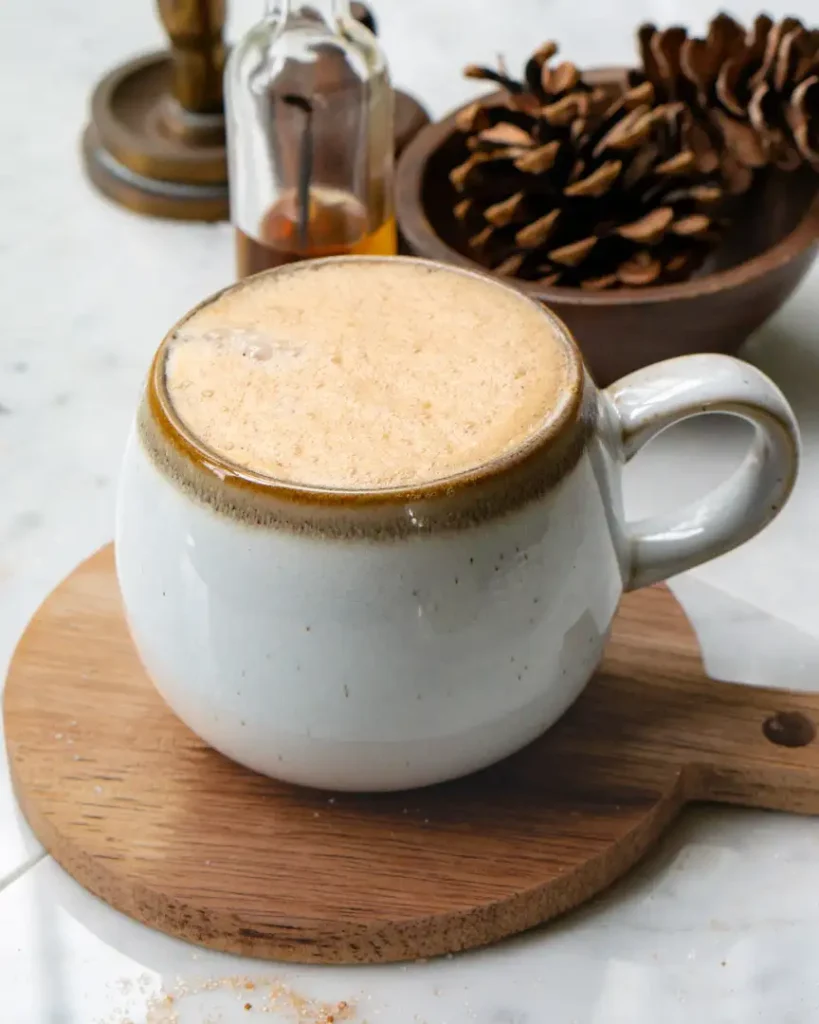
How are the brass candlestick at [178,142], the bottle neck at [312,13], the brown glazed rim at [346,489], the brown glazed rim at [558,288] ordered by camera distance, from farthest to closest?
1. the brass candlestick at [178,142]
2. the bottle neck at [312,13]
3. the brown glazed rim at [558,288]
4. the brown glazed rim at [346,489]

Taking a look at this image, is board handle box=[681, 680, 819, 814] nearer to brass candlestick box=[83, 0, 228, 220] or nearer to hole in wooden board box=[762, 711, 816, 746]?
hole in wooden board box=[762, 711, 816, 746]

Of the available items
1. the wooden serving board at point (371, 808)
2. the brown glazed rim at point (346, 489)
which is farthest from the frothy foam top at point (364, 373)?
the wooden serving board at point (371, 808)

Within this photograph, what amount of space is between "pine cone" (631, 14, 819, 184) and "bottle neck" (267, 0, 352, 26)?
6.3 inches

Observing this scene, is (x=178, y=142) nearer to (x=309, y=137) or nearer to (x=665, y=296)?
(x=309, y=137)

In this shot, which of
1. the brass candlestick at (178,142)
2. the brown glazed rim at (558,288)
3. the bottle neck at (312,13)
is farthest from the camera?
the brass candlestick at (178,142)

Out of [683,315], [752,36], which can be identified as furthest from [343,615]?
[752,36]

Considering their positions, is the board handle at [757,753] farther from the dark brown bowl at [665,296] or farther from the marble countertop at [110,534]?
the dark brown bowl at [665,296]

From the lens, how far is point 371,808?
0.48 metres

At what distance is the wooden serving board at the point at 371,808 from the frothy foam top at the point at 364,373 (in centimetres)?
13

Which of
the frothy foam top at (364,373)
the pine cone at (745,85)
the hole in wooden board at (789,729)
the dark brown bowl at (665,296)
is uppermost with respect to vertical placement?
the frothy foam top at (364,373)

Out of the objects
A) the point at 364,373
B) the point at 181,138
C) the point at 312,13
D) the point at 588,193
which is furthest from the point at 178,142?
the point at 364,373

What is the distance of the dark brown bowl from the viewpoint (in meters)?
0.63

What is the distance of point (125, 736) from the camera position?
0.51m

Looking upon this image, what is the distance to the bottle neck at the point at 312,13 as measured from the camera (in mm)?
729
